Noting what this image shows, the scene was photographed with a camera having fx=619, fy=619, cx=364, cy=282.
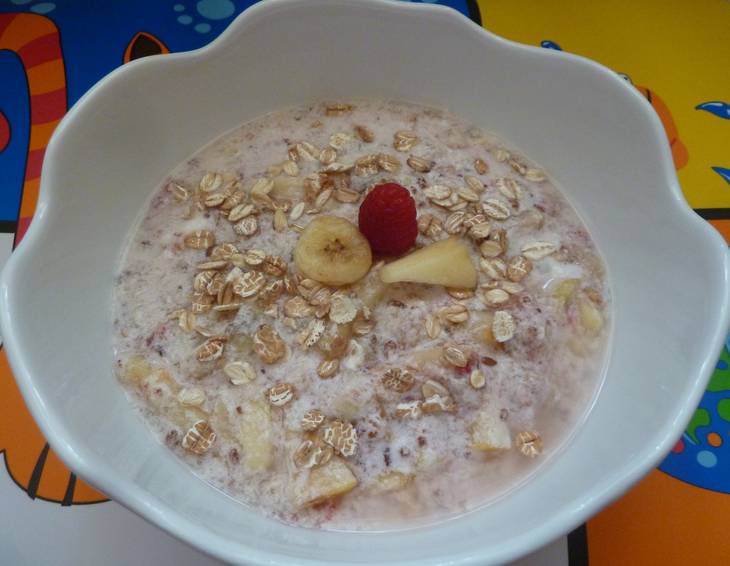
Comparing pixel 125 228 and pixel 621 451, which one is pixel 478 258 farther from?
pixel 125 228

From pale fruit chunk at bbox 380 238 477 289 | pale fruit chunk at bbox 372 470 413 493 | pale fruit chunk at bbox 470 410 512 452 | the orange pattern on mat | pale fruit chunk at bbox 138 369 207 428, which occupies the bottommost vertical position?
the orange pattern on mat

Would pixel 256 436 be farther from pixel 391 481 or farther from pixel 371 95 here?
pixel 371 95

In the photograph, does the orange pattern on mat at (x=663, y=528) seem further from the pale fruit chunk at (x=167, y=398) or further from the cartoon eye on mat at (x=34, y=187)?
the cartoon eye on mat at (x=34, y=187)

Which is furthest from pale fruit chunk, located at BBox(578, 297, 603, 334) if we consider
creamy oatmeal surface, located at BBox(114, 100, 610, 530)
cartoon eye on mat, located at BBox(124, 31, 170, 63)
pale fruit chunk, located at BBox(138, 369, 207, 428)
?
cartoon eye on mat, located at BBox(124, 31, 170, 63)

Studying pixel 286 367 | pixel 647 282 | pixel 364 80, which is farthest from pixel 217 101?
pixel 647 282

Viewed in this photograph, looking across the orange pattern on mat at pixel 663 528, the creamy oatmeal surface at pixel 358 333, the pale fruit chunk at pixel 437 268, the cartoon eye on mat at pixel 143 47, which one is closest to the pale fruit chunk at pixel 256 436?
the creamy oatmeal surface at pixel 358 333

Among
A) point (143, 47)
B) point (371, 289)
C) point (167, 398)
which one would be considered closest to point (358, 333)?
point (371, 289)

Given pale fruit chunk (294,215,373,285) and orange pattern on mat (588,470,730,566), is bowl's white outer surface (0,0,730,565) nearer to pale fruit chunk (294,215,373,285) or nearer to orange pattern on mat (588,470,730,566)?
orange pattern on mat (588,470,730,566)

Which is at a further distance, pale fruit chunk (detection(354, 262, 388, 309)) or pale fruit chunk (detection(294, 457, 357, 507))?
pale fruit chunk (detection(354, 262, 388, 309))
